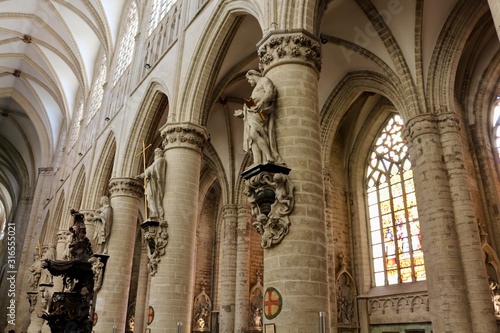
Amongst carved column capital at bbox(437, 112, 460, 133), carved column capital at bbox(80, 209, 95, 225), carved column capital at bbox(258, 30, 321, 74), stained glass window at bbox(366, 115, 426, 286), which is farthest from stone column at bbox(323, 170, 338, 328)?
carved column capital at bbox(80, 209, 95, 225)

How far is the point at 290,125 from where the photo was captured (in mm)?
6844

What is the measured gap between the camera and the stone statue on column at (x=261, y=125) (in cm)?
667

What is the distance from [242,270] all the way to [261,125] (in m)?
10.1

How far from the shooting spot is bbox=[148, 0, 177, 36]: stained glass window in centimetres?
1542

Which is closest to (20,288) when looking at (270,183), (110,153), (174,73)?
(110,153)

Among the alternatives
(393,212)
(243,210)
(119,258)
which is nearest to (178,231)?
(119,258)

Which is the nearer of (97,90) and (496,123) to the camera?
(496,123)

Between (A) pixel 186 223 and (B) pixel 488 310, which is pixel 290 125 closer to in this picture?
(A) pixel 186 223

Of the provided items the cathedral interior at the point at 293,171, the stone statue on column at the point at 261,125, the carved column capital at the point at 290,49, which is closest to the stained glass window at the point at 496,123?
the cathedral interior at the point at 293,171

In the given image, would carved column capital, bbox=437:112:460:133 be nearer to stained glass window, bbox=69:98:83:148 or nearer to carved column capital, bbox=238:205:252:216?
carved column capital, bbox=238:205:252:216

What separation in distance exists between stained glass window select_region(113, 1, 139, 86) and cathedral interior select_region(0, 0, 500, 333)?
0.51 feet

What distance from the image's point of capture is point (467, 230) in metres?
9.10

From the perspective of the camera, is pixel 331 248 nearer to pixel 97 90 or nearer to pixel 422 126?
pixel 422 126

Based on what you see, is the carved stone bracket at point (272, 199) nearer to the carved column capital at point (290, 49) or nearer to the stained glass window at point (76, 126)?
the carved column capital at point (290, 49)
